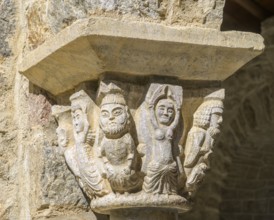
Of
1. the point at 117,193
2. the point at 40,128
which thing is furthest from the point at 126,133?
the point at 40,128

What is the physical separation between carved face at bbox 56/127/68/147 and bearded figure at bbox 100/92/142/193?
26cm

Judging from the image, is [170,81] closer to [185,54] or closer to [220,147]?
[185,54]

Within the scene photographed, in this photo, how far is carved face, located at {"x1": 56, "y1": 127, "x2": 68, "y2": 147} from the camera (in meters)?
2.92

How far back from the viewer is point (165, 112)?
271cm

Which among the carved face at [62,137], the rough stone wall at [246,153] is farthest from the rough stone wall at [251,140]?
the carved face at [62,137]

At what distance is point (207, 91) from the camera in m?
2.85

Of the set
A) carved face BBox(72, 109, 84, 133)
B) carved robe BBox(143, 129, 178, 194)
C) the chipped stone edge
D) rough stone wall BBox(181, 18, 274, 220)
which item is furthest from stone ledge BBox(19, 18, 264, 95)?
rough stone wall BBox(181, 18, 274, 220)

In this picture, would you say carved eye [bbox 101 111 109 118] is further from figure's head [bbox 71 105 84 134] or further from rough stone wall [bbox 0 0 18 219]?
rough stone wall [bbox 0 0 18 219]

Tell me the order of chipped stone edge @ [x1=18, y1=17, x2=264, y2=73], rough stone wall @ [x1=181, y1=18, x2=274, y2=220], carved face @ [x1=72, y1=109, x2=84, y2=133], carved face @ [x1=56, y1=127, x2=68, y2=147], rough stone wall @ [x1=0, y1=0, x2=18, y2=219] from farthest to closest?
rough stone wall @ [x1=181, y1=18, x2=274, y2=220] → rough stone wall @ [x1=0, y1=0, x2=18, y2=219] → carved face @ [x1=56, y1=127, x2=68, y2=147] → carved face @ [x1=72, y1=109, x2=84, y2=133] → chipped stone edge @ [x1=18, y1=17, x2=264, y2=73]

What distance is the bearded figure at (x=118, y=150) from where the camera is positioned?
104 inches

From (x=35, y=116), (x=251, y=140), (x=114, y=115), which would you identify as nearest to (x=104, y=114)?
(x=114, y=115)

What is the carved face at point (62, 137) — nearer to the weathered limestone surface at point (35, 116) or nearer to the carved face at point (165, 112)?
the weathered limestone surface at point (35, 116)

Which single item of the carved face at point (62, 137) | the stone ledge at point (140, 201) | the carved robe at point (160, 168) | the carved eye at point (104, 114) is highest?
the carved eye at point (104, 114)

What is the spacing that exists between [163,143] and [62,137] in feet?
1.32
